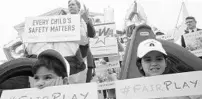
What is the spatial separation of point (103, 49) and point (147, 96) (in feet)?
14.9

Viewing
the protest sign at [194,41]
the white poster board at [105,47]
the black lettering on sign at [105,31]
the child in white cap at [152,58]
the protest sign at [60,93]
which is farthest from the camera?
the black lettering on sign at [105,31]

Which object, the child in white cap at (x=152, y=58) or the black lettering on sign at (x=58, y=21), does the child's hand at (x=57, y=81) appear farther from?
the black lettering on sign at (x=58, y=21)

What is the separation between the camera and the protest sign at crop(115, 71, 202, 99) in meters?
1.86

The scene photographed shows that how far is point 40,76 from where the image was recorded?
2195mm

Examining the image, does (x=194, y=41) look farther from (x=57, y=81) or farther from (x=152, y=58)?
(x=57, y=81)

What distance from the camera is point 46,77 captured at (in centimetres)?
221

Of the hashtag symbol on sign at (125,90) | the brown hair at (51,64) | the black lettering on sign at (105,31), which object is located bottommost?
the black lettering on sign at (105,31)

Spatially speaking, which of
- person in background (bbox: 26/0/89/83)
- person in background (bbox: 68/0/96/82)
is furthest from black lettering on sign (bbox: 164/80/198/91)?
person in background (bbox: 68/0/96/82)

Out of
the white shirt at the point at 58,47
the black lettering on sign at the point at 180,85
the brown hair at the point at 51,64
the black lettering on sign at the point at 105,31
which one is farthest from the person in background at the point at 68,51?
the black lettering on sign at the point at 105,31

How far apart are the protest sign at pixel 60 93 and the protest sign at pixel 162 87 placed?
20 cm

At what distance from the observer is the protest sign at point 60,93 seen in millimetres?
1843

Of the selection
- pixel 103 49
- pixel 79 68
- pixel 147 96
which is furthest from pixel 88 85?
pixel 103 49

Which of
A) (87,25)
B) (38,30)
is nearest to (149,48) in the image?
(38,30)

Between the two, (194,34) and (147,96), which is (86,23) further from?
(147,96)
